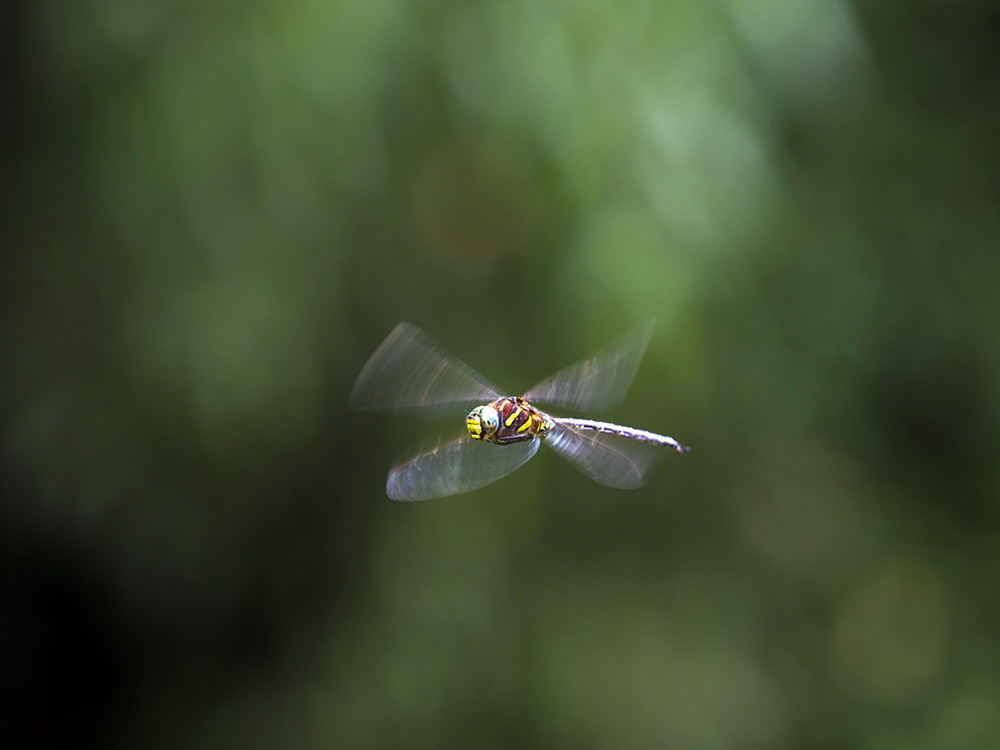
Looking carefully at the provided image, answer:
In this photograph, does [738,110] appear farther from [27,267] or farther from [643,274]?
[27,267]

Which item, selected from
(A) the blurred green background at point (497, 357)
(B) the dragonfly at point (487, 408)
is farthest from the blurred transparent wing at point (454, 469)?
(A) the blurred green background at point (497, 357)


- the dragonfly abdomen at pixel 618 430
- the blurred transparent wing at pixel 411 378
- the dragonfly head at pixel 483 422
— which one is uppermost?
the blurred transparent wing at pixel 411 378

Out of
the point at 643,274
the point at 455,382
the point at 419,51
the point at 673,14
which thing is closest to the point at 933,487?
the point at 643,274

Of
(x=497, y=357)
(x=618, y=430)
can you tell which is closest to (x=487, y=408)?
(x=618, y=430)

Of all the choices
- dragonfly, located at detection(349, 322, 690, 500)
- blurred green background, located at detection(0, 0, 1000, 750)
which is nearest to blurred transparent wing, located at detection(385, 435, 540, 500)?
dragonfly, located at detection(349, 322, 690, 500)

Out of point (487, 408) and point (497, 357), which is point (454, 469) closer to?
point (487, 408)

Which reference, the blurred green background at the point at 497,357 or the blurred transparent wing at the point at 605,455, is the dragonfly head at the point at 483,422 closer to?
the blurred transparent wing at the point at 605,455
